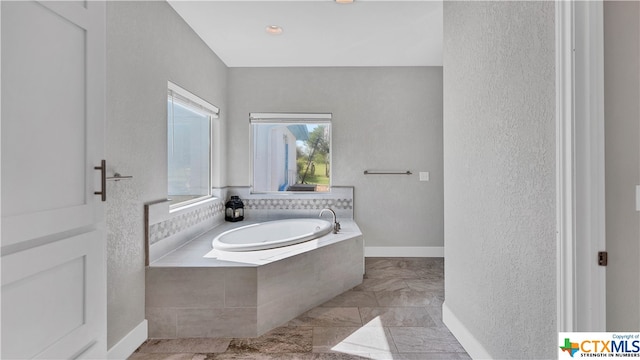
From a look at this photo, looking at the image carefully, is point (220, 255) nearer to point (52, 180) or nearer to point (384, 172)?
point (52, 180)

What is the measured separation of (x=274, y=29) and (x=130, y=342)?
261cm

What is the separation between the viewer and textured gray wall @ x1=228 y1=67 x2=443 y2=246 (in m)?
3.90

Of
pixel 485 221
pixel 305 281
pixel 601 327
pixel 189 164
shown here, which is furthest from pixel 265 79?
pixel 601 327

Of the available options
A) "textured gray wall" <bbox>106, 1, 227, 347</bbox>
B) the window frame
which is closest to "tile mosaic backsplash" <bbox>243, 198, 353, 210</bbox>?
the window frame

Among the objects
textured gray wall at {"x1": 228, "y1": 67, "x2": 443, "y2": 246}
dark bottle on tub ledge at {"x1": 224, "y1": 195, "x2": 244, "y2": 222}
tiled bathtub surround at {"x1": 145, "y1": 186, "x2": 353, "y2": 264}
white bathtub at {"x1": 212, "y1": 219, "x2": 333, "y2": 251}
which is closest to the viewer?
tiled bathtub surround at {"x1": 145, "y1": 186, "x2": 353, "y2": 264}

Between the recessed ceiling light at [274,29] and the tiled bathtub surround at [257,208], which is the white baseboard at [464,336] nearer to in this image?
the tiled bathtub surround at [257,208]

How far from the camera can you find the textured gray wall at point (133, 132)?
1779mm

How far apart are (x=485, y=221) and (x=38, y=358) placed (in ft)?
6.38

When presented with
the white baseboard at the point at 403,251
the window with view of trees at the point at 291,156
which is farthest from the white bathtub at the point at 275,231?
the white baseboard at the point at 403,251

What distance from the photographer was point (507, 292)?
4.85ft

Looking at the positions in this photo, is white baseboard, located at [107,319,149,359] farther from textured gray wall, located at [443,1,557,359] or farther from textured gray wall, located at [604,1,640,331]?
textured gray wall, located at [604,1,640,331]

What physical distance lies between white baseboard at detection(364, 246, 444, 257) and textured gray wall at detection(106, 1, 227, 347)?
2.57 m

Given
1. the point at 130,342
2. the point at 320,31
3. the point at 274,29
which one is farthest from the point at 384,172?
the point at 130,342

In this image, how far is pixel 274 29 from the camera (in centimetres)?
284
